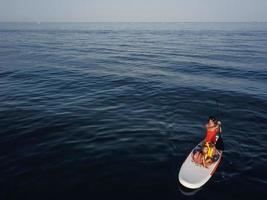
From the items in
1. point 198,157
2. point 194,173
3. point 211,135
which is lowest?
point 194,173

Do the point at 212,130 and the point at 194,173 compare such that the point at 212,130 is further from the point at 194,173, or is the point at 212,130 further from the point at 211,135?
the point at 194,173

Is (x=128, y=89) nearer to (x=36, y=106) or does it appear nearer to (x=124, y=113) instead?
(x=124, y=113)

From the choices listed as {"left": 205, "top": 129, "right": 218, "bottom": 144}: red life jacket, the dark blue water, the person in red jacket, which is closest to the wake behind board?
the dark blue water

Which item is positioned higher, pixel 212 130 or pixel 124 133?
pixel 212 130

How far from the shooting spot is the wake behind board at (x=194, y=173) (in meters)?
12.8

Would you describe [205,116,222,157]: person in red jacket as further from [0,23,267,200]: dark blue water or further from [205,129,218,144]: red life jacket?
[0,23,267,200]: dark blue water

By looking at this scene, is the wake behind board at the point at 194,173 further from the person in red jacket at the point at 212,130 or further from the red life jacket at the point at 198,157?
the person in red jacket at the point at 212,130

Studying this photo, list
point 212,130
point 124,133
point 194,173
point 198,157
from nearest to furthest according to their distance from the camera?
point 194,173 → point 198,157 → point 212,130 → point 124,133

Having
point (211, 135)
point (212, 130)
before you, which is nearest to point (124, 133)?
point (211, 135)

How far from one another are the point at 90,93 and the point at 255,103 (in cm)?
1675

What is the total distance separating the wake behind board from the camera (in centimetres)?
1277

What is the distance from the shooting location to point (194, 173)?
44.2 feet

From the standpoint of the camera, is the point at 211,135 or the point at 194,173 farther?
the point at 211,135

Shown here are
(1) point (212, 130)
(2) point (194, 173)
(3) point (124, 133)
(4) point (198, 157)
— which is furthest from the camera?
(3) point (124, 133)
